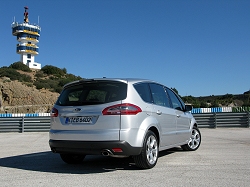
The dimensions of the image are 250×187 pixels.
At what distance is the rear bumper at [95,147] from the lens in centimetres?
542

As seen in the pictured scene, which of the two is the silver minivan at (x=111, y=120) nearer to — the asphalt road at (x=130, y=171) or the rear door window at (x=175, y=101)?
the asphalt road at (x=130, y=171)

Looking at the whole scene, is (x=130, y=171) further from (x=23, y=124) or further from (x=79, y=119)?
(x=23, y=124)

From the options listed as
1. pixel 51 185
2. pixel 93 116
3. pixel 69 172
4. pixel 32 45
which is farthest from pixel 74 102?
pixel 32 45

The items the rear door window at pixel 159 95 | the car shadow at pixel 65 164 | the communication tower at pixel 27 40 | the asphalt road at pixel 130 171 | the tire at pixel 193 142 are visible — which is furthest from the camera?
the communication tower at pixel 27 40

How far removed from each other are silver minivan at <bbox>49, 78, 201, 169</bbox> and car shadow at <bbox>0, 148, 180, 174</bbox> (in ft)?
1.19

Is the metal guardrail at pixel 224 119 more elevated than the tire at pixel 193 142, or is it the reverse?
the metal guardrail at pixel 224 119

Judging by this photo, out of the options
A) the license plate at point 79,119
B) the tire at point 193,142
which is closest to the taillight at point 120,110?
the license plate at point 79,119

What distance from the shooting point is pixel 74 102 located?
19.9 ft

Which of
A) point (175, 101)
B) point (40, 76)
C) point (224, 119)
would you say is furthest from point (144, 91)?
point (40, 76)

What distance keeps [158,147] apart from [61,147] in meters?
1.94

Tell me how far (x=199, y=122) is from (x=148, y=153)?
12.2 metres

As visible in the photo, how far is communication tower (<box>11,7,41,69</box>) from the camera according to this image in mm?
94688

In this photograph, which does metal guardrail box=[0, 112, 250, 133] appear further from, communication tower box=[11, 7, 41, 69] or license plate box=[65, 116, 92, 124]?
communication tower box=[11, 7, 41, 69]

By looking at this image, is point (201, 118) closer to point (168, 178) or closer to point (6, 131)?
point (6, 131)
